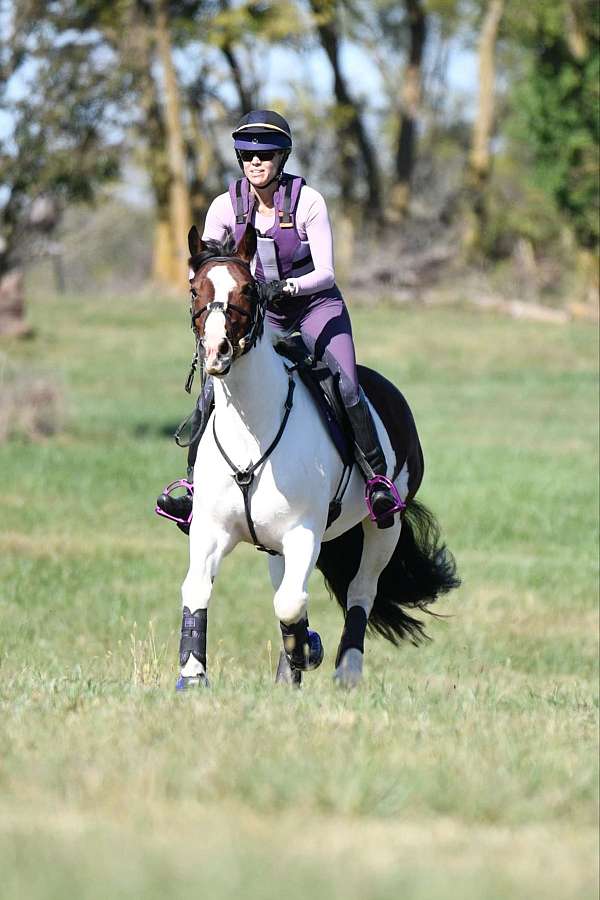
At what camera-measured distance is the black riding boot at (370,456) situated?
28.8 feet

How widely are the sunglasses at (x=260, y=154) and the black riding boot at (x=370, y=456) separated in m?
1.44

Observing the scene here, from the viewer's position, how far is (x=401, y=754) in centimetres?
588

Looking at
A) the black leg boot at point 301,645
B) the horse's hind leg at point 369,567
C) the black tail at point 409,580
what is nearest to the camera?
the black leg boot at point 301,645

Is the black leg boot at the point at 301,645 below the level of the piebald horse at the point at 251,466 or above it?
below

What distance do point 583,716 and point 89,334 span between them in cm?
3535

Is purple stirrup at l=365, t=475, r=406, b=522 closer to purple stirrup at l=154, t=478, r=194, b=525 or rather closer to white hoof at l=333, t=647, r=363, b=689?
white hoof at l=333, t=647, r=363, b=689

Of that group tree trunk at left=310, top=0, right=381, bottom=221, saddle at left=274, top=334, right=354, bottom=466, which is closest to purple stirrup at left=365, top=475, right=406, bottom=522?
saddle at left=274, top=334, right=354, bottom=466

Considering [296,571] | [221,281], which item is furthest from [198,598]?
[221,281]

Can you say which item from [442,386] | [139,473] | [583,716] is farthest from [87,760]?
[442,386]

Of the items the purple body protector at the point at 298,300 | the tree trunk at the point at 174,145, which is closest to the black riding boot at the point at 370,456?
the purple body protector at the point at 298,300

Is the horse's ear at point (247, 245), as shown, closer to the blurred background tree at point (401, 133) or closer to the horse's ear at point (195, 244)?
the horse's ear at point (195, 244)

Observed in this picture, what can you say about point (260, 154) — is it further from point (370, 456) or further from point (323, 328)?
point (370, 456)

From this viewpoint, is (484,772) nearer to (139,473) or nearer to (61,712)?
(61,712)

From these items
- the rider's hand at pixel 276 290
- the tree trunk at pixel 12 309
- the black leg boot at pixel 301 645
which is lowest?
the black leg boot at pixel 301 645
